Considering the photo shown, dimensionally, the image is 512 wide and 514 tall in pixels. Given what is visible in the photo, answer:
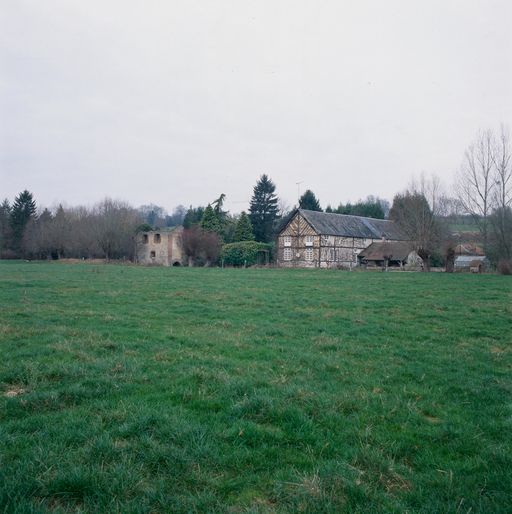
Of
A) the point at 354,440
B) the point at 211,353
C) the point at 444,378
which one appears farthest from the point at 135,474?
the point at 444,378

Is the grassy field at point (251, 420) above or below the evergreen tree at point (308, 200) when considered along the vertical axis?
below

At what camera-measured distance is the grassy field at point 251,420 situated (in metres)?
3.33

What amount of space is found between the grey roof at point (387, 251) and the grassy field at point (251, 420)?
170ft

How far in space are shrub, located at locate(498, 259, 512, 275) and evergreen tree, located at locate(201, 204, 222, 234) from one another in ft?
130

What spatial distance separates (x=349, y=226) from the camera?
6750 centimetres

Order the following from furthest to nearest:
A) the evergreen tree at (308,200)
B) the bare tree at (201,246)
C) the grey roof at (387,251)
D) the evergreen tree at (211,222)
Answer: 1. the evergreen tree at (308,200)
2. the evergreen tree at (211,222)
3. the grey roof at (387,251)
4. the bare tree at (201,246)

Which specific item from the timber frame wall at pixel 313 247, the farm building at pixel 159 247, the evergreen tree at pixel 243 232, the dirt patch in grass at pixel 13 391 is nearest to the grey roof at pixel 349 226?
the timber frame wall at pixel 313 247

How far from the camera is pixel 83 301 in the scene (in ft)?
48.9

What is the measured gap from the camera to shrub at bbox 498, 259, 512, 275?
130 ft

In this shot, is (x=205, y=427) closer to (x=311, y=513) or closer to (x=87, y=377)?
(x=311, y=513)

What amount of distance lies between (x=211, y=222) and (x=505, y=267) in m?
41.7

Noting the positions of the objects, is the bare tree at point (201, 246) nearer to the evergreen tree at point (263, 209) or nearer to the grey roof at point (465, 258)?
the evergreen tree at point (263, 209)

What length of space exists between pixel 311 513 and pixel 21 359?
5615mm

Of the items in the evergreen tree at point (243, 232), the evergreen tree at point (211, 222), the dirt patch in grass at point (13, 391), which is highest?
the evergreen tree at point (211, 222)
